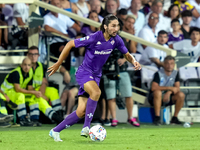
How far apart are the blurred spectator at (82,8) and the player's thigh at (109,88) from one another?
7.93 ft

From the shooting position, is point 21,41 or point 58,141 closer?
point 58,141

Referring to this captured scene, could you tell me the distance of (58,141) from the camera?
585 centimetres

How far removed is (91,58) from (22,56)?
159 inches

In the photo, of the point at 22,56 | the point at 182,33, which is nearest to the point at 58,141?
the point at 22,56

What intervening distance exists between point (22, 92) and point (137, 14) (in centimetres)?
403

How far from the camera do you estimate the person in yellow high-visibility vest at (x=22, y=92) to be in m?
8.71

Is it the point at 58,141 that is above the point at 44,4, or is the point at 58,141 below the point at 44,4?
below

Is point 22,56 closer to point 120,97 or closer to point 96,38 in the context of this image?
point 120,97

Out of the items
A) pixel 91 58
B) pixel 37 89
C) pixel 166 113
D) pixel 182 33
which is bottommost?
pixel 166 113

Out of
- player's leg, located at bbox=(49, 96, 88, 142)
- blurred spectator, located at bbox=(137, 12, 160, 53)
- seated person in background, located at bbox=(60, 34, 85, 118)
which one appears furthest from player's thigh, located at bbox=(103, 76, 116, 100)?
player's leg, located at bbox=(49, 96, 88, 142)

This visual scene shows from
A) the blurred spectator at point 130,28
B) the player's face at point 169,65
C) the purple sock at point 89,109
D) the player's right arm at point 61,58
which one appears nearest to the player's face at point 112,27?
the player's right arm at point 61,58

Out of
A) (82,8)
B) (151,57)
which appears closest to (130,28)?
(151,57)

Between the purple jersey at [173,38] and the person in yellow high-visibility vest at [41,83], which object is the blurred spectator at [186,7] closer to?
the purple jersey at [173,38]

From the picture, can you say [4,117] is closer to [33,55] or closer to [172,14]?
[33,55]
